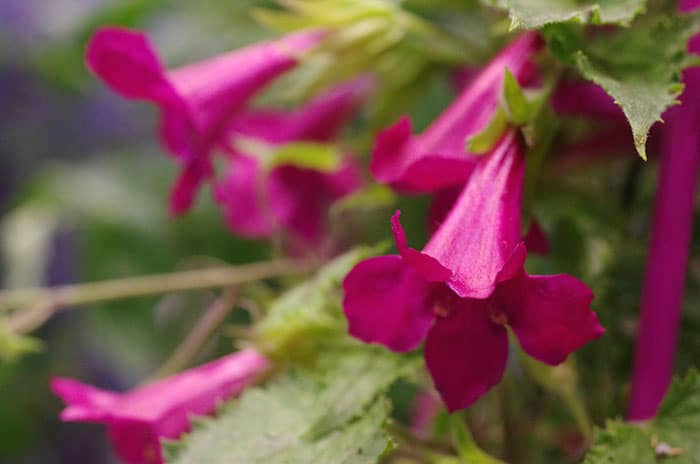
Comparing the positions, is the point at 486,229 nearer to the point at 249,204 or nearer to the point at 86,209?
the point at 249,204

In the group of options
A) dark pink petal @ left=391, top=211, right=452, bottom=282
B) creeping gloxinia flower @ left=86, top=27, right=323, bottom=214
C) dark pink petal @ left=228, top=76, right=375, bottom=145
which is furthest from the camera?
dark pink petal @ left=228, top=76, right=375, bottom=145

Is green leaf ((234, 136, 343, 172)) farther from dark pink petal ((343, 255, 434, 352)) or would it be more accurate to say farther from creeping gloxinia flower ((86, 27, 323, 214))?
dark pink petal ((343, 255, 434, 352))

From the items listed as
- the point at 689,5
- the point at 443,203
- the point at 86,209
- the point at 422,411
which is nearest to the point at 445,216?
the point at 443,203

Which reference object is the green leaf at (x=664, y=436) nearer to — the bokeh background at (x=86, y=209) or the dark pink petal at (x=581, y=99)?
the dark pink petal at (x=581, y=99)

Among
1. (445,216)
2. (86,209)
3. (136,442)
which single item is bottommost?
(86,209)

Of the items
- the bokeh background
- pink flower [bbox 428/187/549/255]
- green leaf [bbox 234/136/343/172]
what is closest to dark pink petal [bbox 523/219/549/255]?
pink flower [bbox 428/187/549/255]

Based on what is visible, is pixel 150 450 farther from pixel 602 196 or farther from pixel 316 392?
pixel 602 196
